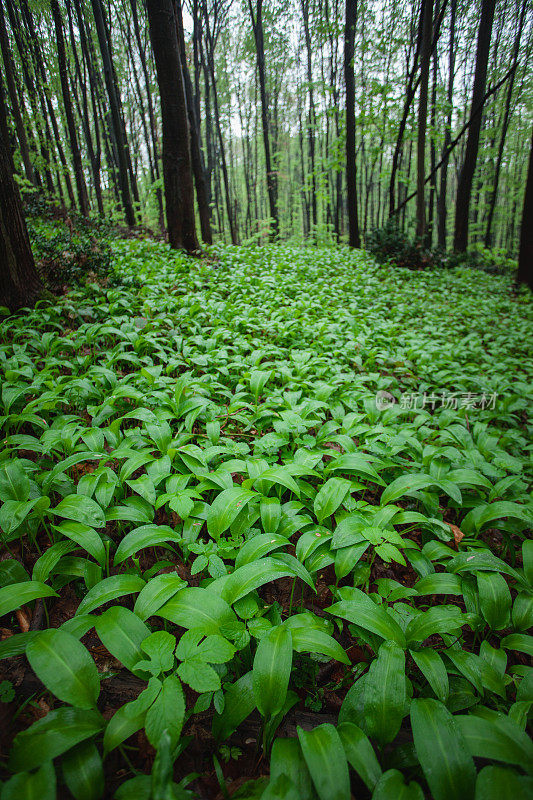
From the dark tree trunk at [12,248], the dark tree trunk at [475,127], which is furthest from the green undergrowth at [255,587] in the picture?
the dark tree trunk at [475,127]

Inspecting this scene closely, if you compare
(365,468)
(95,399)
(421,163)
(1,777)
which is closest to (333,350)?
(365,468)

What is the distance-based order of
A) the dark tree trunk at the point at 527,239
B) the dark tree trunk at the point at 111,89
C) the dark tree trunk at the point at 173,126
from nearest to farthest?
the dark tree trunk at the point at 173,126
the dark tree trunk at the point at 527,239
the dark tree trunk at the point at 111,89

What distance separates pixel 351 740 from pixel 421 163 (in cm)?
1159

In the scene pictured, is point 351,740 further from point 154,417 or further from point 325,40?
point 325,40

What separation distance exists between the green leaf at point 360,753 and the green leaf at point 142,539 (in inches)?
33.0

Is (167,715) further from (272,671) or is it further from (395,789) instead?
(395,789)

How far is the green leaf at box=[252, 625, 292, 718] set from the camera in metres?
0.96

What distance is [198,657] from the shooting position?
1.01 meters

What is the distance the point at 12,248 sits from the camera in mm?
3688

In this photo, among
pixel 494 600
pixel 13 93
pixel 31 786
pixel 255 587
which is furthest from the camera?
pixel 13 93

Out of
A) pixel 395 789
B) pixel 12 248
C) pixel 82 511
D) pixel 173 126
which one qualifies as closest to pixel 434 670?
pixel 395 789

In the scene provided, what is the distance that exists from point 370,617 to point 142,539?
0.93 m

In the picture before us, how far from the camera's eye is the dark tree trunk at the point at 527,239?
798 centimetres

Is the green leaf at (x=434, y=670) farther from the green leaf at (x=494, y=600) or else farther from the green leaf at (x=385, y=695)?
the green leaf at (x=494, y=600)
